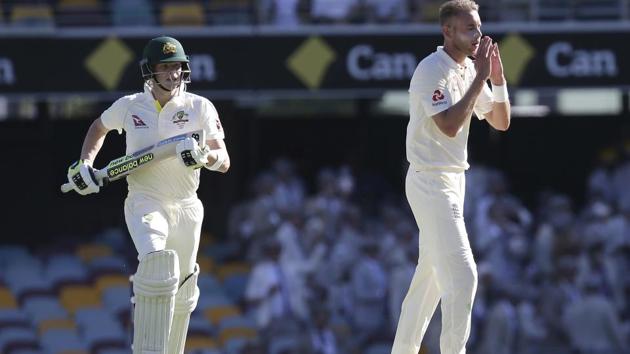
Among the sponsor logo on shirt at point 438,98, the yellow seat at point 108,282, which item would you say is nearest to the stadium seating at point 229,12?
the yellow seat at point 108,282

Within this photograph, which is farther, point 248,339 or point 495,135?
point 495,135

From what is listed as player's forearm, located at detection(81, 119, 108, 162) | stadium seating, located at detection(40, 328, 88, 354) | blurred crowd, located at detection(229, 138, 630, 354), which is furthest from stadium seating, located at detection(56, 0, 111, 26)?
player's forearm, located at detection(81, 119, 108, 162)

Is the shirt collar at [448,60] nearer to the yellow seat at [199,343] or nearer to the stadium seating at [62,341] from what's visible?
the yellow seat at [199,343]

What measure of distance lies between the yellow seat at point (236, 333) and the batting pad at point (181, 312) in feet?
19.4

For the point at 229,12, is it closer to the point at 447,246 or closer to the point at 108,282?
the point at 108,282

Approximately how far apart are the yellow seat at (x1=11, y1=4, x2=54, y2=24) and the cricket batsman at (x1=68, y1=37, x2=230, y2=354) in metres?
7.27

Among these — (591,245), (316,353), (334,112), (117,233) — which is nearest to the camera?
(316,353)

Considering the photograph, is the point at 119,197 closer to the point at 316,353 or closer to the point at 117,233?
the point at 117,233

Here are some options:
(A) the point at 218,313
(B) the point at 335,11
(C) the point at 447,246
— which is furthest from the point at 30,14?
(C) the point at 447,246

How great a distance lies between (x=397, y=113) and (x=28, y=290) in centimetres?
505

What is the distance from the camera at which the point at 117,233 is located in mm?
15719

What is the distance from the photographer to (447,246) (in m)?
6.54

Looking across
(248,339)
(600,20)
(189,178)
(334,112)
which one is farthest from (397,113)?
(189,178)

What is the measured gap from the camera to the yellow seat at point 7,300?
1369cm
